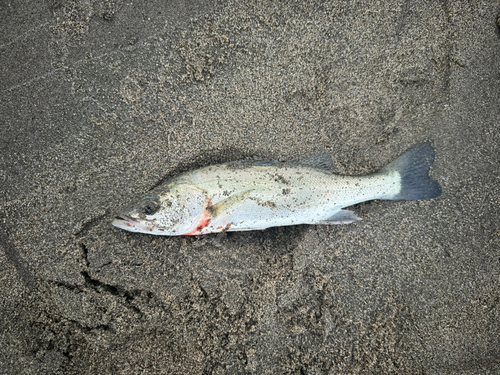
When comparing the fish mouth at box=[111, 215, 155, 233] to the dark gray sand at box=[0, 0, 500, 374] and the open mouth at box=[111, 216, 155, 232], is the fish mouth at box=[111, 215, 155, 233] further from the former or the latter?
the dark gray sand at box=[0, 0, 500, 374]

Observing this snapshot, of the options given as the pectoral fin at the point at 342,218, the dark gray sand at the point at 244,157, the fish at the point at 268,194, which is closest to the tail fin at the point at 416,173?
the fish at the point at 268,194

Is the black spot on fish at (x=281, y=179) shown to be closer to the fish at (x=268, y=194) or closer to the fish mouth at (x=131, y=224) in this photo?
the fish at (x=268, y=194)

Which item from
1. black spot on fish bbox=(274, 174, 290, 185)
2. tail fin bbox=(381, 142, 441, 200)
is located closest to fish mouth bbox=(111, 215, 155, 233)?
black spot on fish bbox=(274, 174, 290, 185)

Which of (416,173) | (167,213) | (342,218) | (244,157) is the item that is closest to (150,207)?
(167,213)

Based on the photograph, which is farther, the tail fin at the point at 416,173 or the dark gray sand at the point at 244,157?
the tail fin at the point at 416,173

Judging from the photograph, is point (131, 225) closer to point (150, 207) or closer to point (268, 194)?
point (150, 207)

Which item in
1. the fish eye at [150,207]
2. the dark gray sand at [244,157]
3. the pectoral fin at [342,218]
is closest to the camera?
the fish eye at [150,207]

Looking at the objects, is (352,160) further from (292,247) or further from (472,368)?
(472,368)

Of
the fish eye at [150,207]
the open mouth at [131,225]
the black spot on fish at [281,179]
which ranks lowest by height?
the open mouth at [131,225]
